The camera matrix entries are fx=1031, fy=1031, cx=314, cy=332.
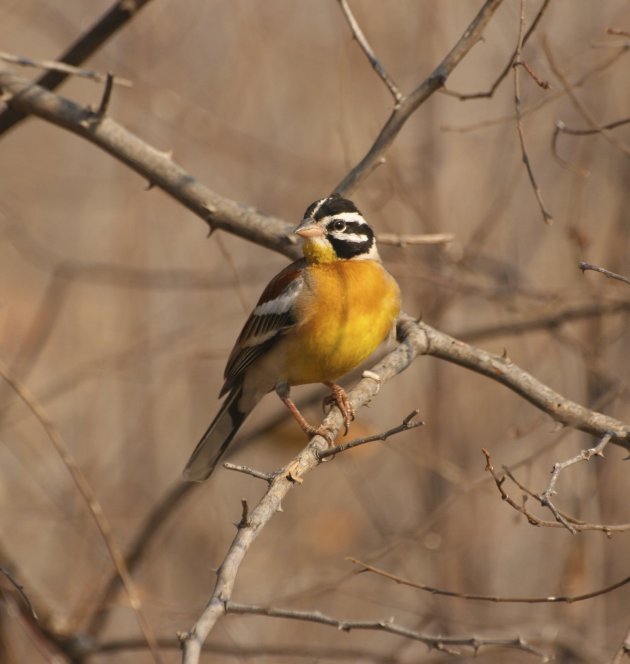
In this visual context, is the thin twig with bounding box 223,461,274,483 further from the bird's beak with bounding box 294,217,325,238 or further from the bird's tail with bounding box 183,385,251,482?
the bird's tail with bounding box 183,385,251,482

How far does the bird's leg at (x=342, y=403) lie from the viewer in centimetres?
471

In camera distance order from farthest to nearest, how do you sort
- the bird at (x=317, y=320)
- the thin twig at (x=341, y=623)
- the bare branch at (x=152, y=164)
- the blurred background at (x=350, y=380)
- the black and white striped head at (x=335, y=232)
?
the blurred background at (x=350, y=380), the black and white striped head at (x=335, y=232), the bird at (x=317, y=320), the bare branch at (x=152, y=164), the thin twig at (x=341, y=623)

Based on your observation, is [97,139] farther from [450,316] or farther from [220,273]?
[450,316]

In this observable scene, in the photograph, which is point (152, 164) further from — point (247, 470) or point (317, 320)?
point (247, 470)

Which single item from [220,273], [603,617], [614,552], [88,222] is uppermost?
[88,222]

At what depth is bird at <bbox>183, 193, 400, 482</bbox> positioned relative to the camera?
5.31 metres

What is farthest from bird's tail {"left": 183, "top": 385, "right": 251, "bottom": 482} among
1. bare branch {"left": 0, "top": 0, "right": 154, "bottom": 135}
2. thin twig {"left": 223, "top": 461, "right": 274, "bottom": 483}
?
thin twig {"left": 223, "top": 461, "right": 274, "bottom": 483}

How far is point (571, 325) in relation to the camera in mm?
8844

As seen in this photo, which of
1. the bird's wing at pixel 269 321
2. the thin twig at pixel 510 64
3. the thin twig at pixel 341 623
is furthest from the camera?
the bird's wing at pixel 269 321

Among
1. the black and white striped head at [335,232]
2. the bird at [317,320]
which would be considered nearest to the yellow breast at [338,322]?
the bird at [317,320]

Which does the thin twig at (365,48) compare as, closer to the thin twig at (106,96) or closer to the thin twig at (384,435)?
the thin twig at (106,96)

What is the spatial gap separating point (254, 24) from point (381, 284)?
17.0 feet

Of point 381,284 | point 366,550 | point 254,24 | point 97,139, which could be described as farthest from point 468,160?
point 97,139

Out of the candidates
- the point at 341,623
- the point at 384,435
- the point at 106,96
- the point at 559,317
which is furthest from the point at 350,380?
the point at 341,623
